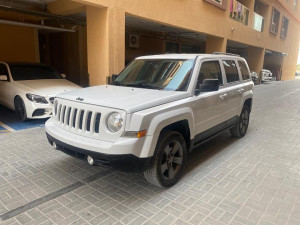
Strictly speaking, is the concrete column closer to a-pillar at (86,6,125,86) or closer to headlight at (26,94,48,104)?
a-pillar at (86,6,125,86)

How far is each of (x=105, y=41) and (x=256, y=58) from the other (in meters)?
17.2

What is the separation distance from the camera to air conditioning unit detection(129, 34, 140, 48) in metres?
15.6

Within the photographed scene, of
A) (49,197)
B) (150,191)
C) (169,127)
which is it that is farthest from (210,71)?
(49,197)

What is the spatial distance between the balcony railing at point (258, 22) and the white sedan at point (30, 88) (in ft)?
51.1

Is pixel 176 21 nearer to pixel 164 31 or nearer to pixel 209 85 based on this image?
pixel 164 31

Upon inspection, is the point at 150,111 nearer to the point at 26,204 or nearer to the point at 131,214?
the point at 131,214

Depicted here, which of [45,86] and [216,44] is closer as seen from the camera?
[45,86]

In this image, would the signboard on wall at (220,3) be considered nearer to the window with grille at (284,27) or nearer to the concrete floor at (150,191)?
the concrete floor at (150,191)

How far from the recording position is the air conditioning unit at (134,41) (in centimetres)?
1560

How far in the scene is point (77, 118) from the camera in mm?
3205

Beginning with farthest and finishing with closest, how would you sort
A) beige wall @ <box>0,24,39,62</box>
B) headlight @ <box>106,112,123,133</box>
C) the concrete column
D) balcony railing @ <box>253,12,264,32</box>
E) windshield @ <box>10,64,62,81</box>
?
balcony railing @ <box>253,12,264,32</box>, the concrete column, beige wall @ <box>0,24,39,62</box>, windshield @ <box>10,64,62,81</box>, headlight @ <box>106,112,123,133</box>

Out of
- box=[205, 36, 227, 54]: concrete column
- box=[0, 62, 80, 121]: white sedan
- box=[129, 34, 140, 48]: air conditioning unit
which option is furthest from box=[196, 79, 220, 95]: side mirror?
box=[129, 34, 140, 48]: air conditioning unit

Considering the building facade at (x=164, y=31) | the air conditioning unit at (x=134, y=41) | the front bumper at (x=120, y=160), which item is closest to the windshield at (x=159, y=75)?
the front bumper at (x=120, y=160)

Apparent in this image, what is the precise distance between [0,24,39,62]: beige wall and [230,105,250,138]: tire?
974cm
